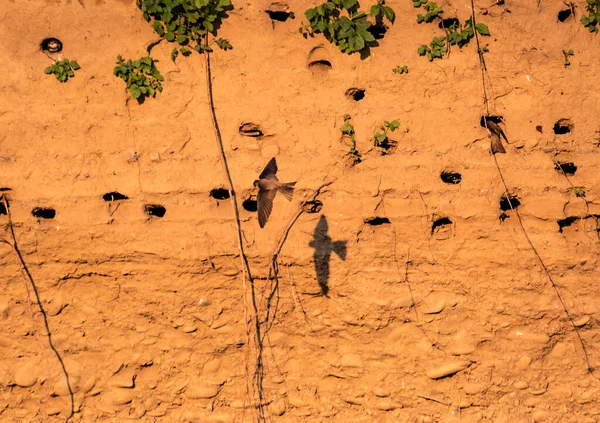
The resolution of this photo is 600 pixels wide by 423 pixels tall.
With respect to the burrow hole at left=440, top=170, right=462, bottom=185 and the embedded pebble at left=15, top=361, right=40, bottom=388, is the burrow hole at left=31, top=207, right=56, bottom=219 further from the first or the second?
the burrow hole at left=440, top=170, right=462, bottom=185

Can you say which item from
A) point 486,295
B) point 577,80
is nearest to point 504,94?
point 577,80

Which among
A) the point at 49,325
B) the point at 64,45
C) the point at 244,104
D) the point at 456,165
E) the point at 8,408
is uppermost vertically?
the point at 64,45

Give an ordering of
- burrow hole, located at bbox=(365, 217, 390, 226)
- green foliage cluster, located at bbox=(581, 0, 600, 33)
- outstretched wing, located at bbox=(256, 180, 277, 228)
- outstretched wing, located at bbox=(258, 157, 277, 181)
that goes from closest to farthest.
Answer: outstretched wing, located at bbox=(256, 180, 277, 228)
outstretched wing, located at bbox=(258, 157, 277, 181)
burrow hole, located at bbox=(365, 217, 390, 226)
green foliage cluster, located at bbox=(581, 0, 600, 33)

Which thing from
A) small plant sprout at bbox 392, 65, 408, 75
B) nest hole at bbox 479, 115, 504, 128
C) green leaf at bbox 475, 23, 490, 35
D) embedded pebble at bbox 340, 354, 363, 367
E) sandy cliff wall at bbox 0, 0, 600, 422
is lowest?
embedded pebble at bbox 340, 354, 363, 367

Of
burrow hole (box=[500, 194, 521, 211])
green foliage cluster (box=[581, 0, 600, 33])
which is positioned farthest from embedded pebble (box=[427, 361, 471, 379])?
green foliage cluster (box=[581, 0, 600, 33])

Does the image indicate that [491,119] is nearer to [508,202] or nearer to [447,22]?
[508,202]

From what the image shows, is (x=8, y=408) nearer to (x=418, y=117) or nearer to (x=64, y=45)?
(x=64, y=45)

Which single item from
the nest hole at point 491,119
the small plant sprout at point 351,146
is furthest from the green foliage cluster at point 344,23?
the nest hole at point 491,119
